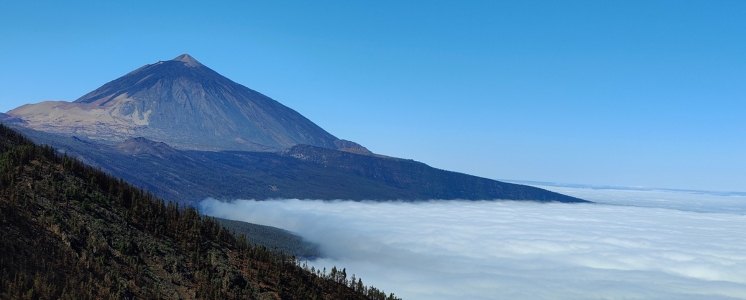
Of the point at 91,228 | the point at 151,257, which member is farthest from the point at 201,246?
the point at 91,228

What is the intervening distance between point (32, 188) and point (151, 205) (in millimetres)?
11322

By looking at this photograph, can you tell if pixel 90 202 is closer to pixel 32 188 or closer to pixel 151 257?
pixel 32 188

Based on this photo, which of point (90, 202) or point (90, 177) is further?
point (90, 177)

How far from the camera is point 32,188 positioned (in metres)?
51.1

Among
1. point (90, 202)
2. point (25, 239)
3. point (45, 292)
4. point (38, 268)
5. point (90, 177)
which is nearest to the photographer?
point (45, 292)

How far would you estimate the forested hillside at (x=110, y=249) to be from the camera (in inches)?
1582

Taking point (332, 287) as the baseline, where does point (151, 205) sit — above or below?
above

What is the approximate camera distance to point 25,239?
4234cm

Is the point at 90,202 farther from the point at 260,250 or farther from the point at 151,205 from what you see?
the point at 260,250

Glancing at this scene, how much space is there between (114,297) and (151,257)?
10.1m

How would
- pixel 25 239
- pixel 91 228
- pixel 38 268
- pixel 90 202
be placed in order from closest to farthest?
pixel 38 268 < pixel 25 239 < pixel 91 228 < pixel 90 202

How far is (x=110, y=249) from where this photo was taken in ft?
156

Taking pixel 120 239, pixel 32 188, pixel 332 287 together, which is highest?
pixel 32 188

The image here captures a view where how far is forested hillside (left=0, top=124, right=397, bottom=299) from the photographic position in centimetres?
4019
